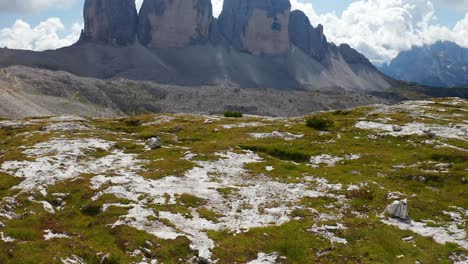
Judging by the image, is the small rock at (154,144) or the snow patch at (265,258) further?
the small rock at (154,144)

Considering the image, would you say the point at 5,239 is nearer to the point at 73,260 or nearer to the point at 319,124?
the point at 73,260

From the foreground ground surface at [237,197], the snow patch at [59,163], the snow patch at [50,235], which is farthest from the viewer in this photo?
the snow patch at [59,163]

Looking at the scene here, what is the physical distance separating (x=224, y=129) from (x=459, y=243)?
42737 mm

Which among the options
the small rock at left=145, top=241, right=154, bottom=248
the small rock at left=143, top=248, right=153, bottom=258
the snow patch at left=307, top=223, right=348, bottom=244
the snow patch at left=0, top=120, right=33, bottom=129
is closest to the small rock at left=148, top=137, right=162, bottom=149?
the small rock at left=145, top=241, right=154, bottom=248

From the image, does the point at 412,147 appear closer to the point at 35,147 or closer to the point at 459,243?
the point at 459,243

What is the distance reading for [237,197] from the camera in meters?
32.7

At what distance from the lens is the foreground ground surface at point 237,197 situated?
923 inches

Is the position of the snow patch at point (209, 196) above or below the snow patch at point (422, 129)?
below

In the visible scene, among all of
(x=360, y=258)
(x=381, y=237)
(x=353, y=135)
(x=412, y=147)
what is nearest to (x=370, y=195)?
(x=381, y=237)

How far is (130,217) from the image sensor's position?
1068 inches

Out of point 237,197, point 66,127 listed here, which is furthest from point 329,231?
point 66,127

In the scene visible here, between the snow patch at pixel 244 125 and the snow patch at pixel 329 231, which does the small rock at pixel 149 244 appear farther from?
the snow patch at pixel 244 125

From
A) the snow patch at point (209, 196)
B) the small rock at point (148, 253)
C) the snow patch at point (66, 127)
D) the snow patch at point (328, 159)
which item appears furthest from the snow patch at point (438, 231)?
the snow patch at point (66, 127)

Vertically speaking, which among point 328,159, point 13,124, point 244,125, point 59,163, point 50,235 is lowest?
point 13,124
